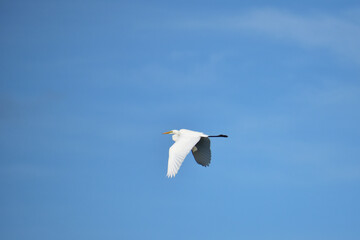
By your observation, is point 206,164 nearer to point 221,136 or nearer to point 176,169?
point 221,136

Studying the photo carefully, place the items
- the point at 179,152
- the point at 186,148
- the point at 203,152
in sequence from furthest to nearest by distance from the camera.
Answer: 1. the point at 203,152
2. the point at 186,148
3. the point at 179,152

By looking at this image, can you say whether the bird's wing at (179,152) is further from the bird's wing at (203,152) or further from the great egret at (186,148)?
the bird's wing at (203,152)

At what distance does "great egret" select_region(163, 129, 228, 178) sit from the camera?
1222 inches

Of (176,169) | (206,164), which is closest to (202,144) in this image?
(206,164)

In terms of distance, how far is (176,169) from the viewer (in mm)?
30609

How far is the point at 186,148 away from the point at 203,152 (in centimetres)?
414

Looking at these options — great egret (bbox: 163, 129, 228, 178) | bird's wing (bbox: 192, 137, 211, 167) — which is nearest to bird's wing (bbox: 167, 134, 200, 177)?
great egret (bbox: 163, 129, 228, 178)

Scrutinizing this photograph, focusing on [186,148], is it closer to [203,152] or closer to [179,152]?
[179,152]

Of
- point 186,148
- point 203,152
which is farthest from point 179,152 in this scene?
point 203,152

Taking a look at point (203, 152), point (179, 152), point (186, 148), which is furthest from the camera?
point (203, 152)

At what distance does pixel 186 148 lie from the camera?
3259cm

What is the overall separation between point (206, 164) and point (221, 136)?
2.22 meters

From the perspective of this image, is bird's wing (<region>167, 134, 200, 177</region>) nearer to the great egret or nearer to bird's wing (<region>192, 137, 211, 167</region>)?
the great egret

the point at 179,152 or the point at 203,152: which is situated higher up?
the point at 203,152
